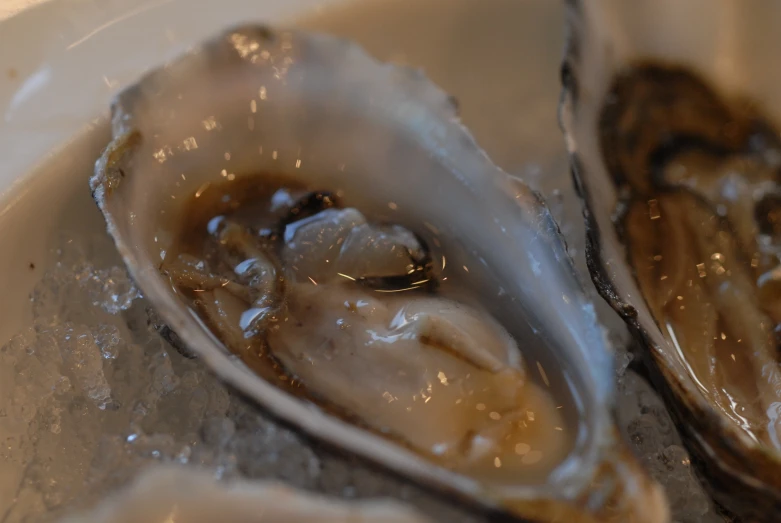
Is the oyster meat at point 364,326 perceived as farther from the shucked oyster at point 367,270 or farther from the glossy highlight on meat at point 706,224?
the glossy highlight on meat at point 706,224

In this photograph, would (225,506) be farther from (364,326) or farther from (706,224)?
(706,224)

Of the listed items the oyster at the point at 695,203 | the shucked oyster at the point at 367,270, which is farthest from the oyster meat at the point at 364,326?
the oyster at the point at 695,203

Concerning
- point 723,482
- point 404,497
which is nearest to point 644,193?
point 723,482

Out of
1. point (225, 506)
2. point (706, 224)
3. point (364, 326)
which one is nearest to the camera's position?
point (225, 506)

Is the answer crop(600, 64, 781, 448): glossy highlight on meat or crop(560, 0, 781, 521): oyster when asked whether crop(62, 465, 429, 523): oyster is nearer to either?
crop(560, 0, 781, 521): oyster

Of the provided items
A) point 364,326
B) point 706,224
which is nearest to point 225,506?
point 364,326

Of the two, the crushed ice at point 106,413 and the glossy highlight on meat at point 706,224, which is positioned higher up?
the crushed ice at point 106,413
